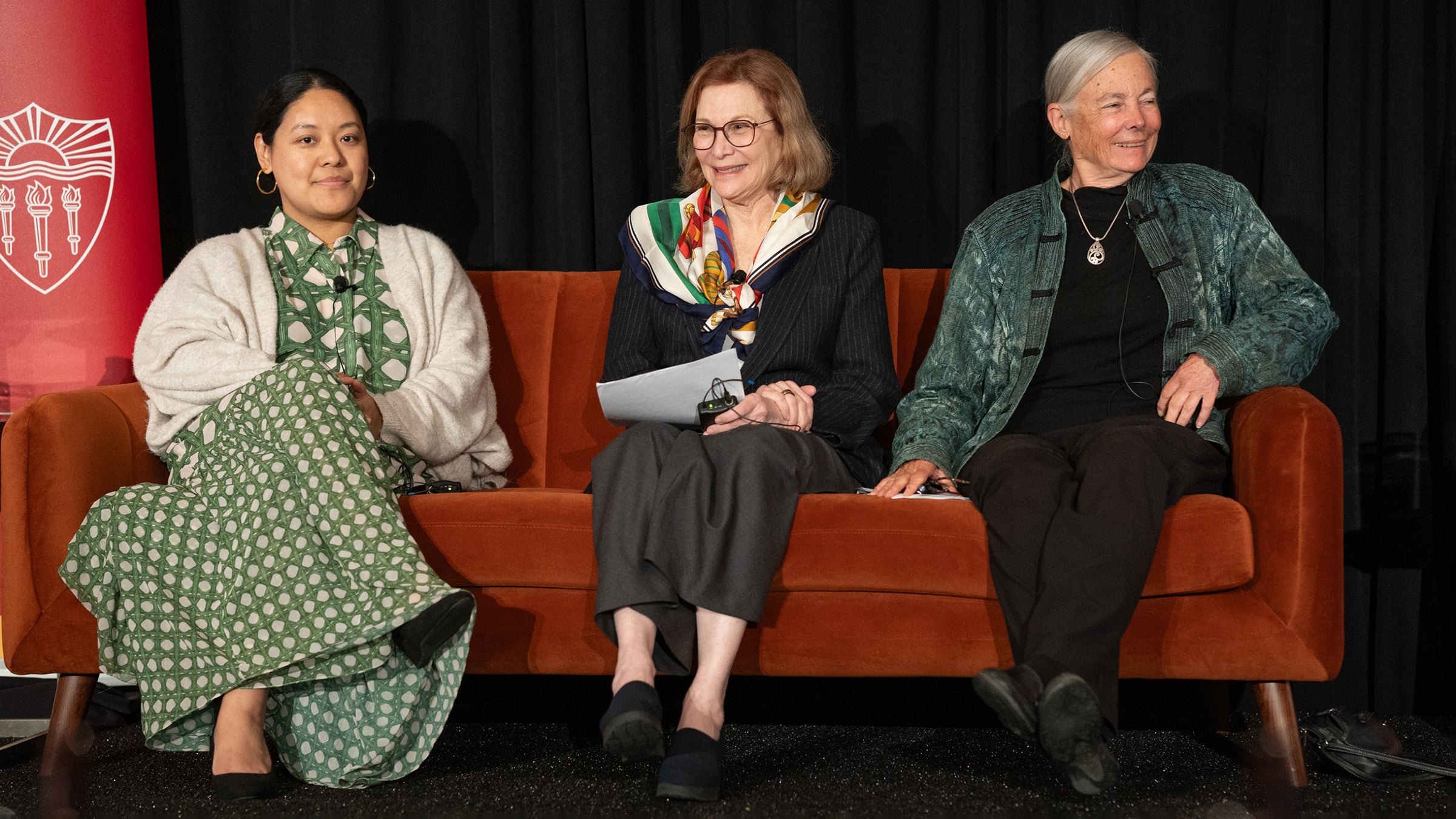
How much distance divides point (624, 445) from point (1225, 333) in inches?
41.3

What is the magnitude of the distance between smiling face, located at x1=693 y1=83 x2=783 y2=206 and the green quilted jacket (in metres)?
0.43

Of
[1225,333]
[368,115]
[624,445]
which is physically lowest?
[624,445]

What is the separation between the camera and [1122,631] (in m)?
1.64

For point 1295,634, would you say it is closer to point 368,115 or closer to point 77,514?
point 77,514

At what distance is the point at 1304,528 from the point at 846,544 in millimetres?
686

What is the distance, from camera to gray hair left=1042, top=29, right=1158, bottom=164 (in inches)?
86.3

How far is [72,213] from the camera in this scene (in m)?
2.52

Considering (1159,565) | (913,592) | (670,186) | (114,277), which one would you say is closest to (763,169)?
(670,186)

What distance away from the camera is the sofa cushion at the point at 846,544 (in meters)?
1.74

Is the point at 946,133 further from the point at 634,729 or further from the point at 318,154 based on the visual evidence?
the point at 634,729

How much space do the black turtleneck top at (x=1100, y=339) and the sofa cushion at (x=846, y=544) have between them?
0.37 metres

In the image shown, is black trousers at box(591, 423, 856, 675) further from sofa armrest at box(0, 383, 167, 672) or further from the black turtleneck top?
sofa armrest at box(0, 383, 167, 672)

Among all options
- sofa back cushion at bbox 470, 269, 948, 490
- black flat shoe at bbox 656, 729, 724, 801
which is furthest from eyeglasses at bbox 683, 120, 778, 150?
black flat shoe at bbox 656, 729, 724, 801

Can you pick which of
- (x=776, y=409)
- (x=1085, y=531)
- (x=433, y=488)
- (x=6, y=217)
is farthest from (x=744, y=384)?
(x=6, y=217)
